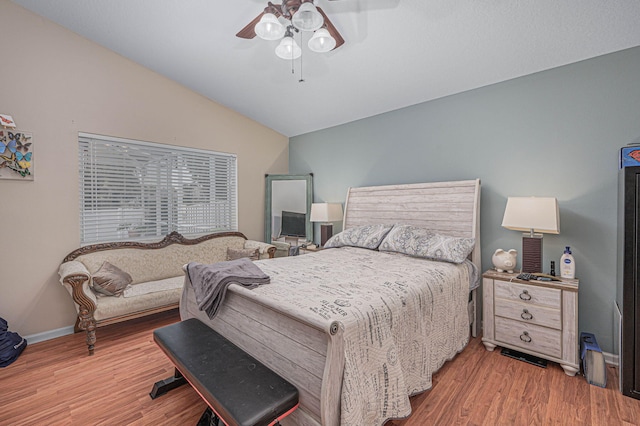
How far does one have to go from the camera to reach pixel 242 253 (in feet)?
13.1

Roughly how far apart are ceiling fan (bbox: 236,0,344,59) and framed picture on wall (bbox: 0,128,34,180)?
2559 millimetres

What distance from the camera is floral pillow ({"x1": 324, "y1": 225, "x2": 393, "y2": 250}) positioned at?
3.29 metres

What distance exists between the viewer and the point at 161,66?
350 cm

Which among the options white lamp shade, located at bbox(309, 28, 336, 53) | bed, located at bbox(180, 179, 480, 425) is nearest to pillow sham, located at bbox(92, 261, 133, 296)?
bed, located at bbox(180, 179, 480, 425)

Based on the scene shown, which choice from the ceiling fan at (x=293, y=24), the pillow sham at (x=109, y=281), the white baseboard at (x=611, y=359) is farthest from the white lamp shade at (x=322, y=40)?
the white baseboard at (x=611, y=359)

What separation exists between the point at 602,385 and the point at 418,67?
10.1ft

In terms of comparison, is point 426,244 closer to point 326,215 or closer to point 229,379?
point 326,215

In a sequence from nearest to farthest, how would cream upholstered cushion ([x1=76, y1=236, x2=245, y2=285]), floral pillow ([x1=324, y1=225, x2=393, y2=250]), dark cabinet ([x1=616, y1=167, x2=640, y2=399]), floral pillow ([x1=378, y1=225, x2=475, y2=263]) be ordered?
dark cabinet ([x1=616, y1=167, x2=640, y2=399]), floral pillow ([x1=378, y1=225, x2=475, y2=263]), cream upholstered cushion ([x1=76, y1=236, x2=245, y2=285]), floral pillow ([x1=324, y1=225, x2=393, y2=250])

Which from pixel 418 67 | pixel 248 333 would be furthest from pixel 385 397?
pixel 418 67

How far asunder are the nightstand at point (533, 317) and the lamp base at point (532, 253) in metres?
0.17

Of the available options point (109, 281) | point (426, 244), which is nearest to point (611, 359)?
point (426, 244)

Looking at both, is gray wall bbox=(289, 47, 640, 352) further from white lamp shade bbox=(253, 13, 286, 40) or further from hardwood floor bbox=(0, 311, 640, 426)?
white lamp shade bbox=(253, 13, 286, 40)

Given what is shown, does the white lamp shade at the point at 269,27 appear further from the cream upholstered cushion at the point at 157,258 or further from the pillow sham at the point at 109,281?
the cream upholstered cushion at the point at 157,258

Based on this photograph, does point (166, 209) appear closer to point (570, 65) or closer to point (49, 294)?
point (49, 294)
